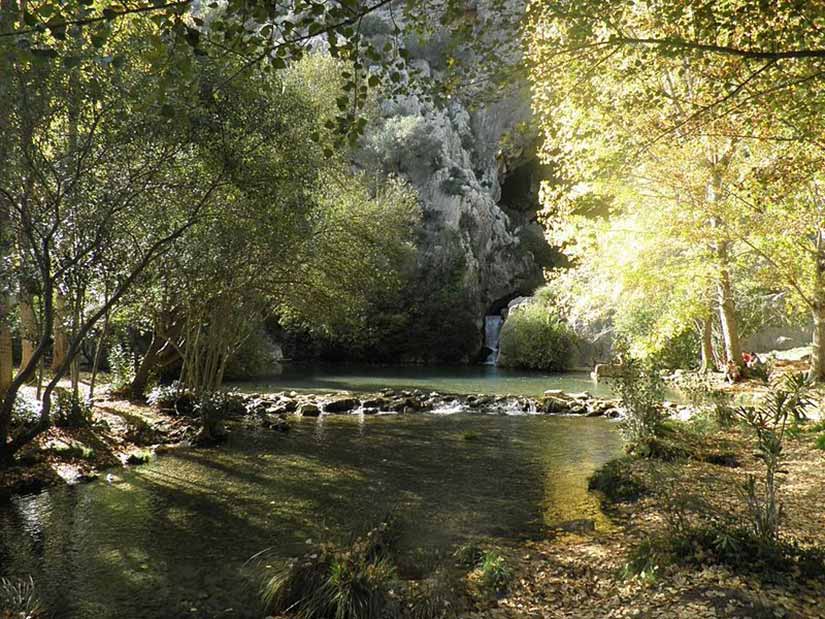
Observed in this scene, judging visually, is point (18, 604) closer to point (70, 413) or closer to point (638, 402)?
point (70, 413)

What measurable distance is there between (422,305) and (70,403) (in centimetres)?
3358

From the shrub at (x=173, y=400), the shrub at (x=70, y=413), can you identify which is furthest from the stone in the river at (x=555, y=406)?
the shrub at (x=70, y=413)

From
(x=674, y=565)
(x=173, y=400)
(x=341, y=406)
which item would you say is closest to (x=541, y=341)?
(x=341, y=406)

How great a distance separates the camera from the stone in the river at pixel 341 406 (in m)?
20.9

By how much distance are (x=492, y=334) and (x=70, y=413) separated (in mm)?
37665

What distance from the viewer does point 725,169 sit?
16.4 metres

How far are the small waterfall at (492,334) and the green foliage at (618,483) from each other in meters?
35.6

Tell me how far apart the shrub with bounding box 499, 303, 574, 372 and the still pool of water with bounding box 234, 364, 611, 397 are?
1993 millimetres

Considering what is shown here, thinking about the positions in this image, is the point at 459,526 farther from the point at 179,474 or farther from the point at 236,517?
the point at 179,474

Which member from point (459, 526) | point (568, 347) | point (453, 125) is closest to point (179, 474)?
point (459, 526)

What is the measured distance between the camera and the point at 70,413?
1348 cm

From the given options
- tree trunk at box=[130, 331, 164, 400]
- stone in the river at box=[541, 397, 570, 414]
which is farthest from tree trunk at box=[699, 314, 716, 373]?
tree trunk at box=[130, 331, 164, 400]

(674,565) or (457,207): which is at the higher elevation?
(457,207)

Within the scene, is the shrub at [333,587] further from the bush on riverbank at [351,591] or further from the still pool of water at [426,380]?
the still pool of water at [426,380]
